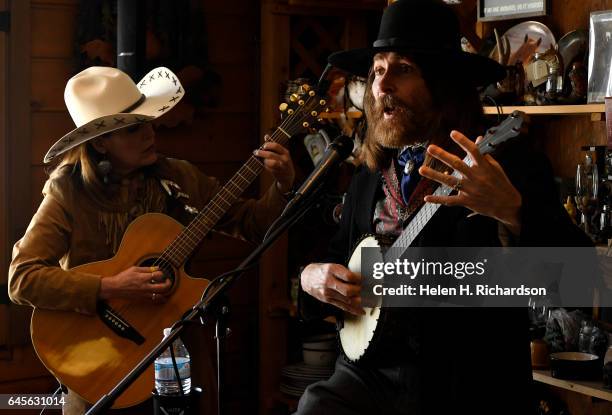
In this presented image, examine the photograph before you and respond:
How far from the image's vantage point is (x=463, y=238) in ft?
6.77

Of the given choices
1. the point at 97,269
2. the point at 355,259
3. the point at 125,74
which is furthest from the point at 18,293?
the point at 355,259

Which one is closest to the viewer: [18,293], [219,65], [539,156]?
[539,156]

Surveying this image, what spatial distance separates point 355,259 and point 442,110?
1.43 feet

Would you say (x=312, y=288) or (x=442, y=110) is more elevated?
(x=442, y=110)

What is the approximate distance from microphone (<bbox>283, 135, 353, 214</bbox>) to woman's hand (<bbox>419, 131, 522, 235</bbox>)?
358 mm

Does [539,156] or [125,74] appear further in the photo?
[125,74]

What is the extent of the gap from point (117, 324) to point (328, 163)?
3.94ft

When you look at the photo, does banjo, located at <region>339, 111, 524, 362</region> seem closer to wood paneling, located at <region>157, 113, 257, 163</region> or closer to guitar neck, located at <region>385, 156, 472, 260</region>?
guitar neck, located at <region>385, 156, 472, 260</region>

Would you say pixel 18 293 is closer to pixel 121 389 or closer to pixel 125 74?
pixel 125 74

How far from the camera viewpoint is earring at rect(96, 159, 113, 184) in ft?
9.80

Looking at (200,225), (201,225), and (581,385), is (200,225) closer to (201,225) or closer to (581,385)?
(201,225)

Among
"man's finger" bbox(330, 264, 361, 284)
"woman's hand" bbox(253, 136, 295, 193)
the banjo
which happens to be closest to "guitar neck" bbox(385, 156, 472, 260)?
the banjo

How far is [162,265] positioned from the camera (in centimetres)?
299

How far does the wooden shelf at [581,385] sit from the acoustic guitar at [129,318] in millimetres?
1105
